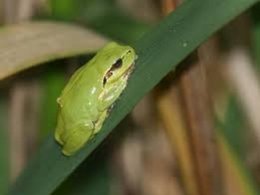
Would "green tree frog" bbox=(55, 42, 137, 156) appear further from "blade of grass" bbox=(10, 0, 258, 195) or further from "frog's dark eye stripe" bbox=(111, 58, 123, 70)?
"blade of grass" bbox=(10, 0, 258, 195)

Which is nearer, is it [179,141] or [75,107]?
[75,107]

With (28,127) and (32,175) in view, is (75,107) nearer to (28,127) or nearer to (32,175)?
(32,175)

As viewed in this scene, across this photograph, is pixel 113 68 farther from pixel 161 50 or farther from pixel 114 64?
pixel 161 50

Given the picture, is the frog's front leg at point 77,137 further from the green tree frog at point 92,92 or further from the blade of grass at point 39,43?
the blade of grass at point 39,43

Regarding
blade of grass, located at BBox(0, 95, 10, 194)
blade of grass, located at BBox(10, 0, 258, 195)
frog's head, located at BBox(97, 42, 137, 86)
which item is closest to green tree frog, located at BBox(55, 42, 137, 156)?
frog's head, located at BBox(97, 42, 137, 86)

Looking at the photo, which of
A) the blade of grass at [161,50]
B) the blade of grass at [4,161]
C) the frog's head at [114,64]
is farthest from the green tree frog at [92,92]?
the blade of grass at [4,161]

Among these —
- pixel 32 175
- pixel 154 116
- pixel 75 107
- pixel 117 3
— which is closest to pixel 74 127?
pixel 75 107
